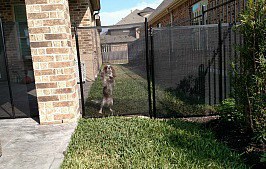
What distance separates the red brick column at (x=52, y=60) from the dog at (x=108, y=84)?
2.16 ft

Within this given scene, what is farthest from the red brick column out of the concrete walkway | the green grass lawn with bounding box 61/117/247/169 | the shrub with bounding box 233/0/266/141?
the shrub with bounding box 233/0/266/141

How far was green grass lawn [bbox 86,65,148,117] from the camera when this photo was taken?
472 cm

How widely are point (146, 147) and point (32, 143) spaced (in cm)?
156

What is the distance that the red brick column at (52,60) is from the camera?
3732 millimetres

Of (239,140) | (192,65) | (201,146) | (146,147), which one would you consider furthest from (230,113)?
(146,147)

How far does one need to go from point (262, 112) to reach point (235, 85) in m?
0.47

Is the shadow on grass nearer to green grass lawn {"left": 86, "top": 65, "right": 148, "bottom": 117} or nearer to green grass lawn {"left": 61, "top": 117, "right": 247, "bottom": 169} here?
green grass lawn {"left": 61, "top": 117, "right": 247, "bottom": 169}

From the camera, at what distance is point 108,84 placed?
15.1ft

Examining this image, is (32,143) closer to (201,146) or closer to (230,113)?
(201,146)

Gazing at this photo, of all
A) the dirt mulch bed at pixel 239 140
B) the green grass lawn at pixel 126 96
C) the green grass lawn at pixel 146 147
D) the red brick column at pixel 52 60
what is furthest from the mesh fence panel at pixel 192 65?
the red brick column at pixel 52 60

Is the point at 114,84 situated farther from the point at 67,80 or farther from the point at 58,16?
the point at 58,16

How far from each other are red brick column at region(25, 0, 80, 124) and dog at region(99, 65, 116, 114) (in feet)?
2.16

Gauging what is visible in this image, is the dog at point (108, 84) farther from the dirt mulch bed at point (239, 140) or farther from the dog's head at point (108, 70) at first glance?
the dirt mulch bed at point (239, 140)

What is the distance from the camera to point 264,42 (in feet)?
8.76
